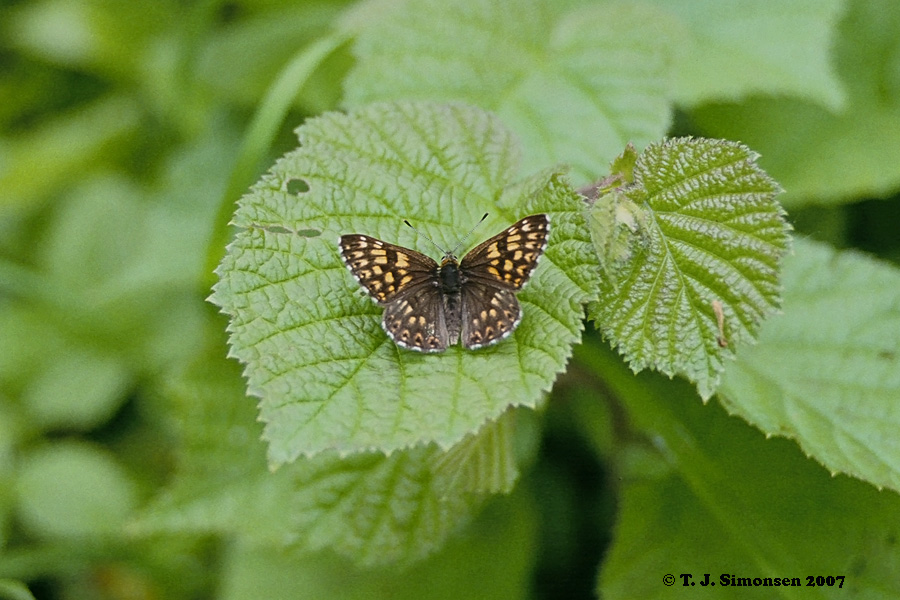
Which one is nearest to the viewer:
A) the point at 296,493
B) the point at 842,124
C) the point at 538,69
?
the point at 296,493

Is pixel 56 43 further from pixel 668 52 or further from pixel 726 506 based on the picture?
pixel 726 506

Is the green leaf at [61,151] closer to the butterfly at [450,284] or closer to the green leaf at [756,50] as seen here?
the green leaf at [756,50]

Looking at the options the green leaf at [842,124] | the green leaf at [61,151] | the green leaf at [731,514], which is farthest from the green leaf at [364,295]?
the green leaf at [61,151]

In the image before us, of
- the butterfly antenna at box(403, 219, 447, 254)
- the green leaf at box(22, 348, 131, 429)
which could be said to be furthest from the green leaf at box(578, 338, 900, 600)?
the green leaf at box(22, 348, 131, 429)

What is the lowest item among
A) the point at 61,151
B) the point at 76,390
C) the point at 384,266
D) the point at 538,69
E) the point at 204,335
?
the point at 384,266

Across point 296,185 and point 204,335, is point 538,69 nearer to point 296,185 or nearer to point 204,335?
point 296,185

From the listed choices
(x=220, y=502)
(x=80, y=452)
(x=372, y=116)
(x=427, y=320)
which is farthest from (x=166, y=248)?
(x=427, y=320)

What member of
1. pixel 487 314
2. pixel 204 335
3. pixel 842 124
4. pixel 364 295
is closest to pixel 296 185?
pixel 364 295
